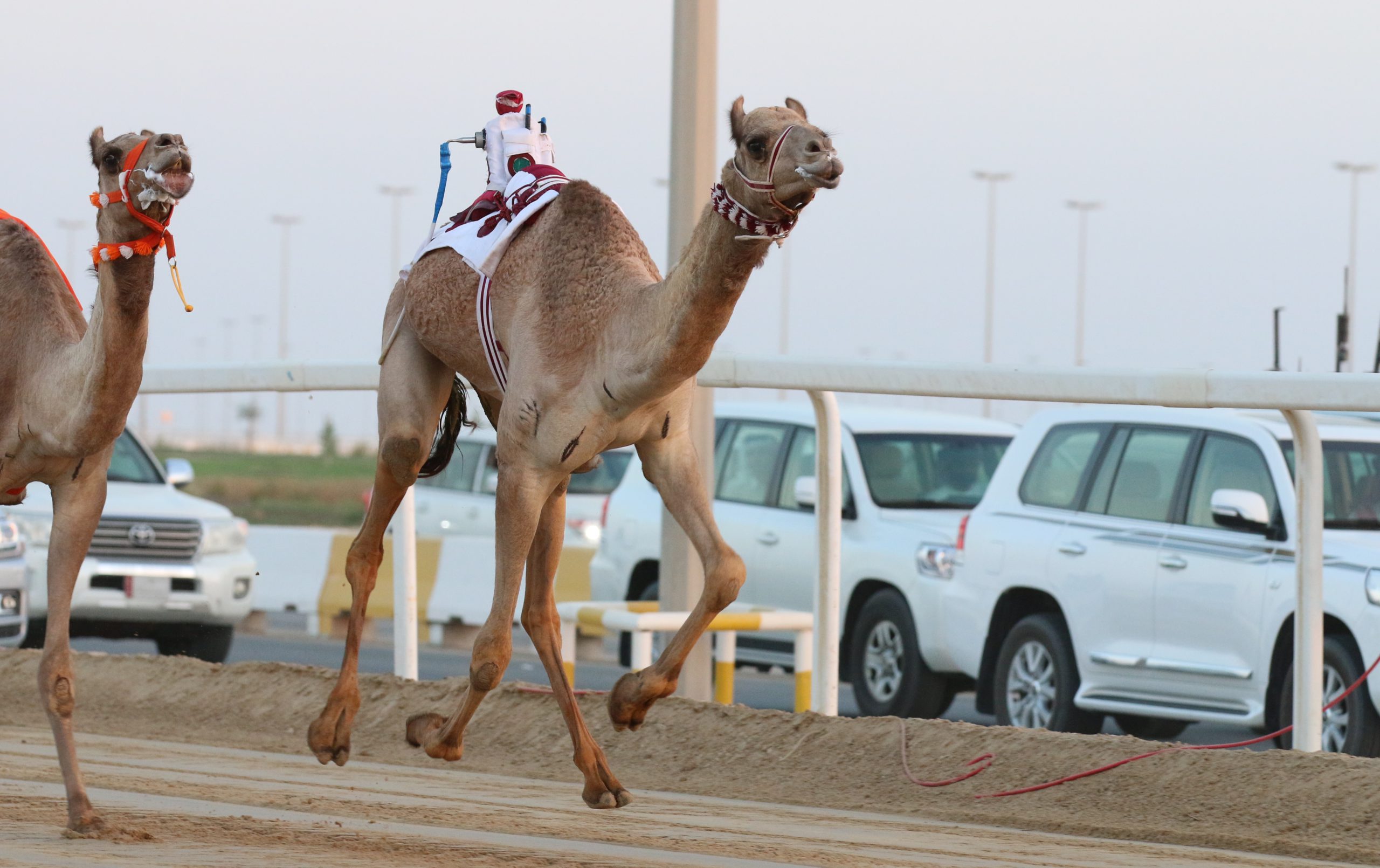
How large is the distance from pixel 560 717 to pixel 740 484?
249 inches

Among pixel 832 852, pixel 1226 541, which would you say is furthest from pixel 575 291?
pixel 1226 541

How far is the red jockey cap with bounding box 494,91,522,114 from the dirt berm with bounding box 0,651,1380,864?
2.79 metres

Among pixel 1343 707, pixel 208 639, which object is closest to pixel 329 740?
pixel 1343 707

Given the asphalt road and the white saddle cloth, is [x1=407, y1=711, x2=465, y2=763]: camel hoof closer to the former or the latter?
the white saddle cloth

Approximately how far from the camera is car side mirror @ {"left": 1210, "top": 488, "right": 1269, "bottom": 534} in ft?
40.2

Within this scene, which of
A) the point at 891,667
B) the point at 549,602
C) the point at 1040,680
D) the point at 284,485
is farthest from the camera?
the point at 284,485

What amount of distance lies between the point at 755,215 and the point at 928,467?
10.0 m

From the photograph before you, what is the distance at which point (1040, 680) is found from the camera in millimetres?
13516

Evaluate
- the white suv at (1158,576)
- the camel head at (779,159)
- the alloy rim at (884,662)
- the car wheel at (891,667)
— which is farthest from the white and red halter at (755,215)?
the alloy rim at (884,662)

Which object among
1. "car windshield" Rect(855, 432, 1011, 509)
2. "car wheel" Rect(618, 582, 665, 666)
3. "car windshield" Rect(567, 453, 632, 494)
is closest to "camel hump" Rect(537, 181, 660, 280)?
"car windshield" Rect(855, 432, 1011, 509)

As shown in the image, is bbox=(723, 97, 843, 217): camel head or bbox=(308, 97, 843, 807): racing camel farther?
bbox=(308, 97, 843, 807): racing camel

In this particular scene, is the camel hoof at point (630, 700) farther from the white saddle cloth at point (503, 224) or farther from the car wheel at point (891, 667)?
the car wheel at point (891, 667)

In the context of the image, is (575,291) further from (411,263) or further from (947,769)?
(947,769)

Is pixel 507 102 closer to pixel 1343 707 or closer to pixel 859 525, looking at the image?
pixel 1343 707
